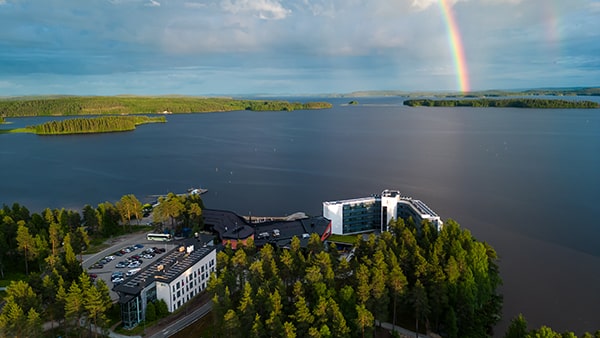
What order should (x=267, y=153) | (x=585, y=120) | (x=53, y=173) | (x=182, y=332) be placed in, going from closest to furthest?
1. (x=182, y=332)
2. (x=53, y=173)
3. (x=267, y=153)
4. (x=585, y=120)

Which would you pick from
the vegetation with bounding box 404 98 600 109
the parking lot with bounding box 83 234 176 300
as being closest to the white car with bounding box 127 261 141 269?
the parking lot with bounding box 83 234 176 300

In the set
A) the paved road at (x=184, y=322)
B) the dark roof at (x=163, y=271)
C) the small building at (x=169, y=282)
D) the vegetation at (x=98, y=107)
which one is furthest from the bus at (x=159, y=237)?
the vegetation at (x=98, y=107)

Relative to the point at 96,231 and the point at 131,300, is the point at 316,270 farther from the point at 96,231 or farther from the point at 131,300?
the point at 96,231

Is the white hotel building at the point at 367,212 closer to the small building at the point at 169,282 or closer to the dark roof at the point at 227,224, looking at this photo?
the dark roof at the point at 227,224

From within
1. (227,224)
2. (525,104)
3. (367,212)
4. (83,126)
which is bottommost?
(227,224)

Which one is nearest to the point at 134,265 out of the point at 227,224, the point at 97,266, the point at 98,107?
the point at 97,266

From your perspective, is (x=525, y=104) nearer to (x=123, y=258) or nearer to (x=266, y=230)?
(x=266, y=230)

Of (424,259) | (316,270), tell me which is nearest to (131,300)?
(316,270)
